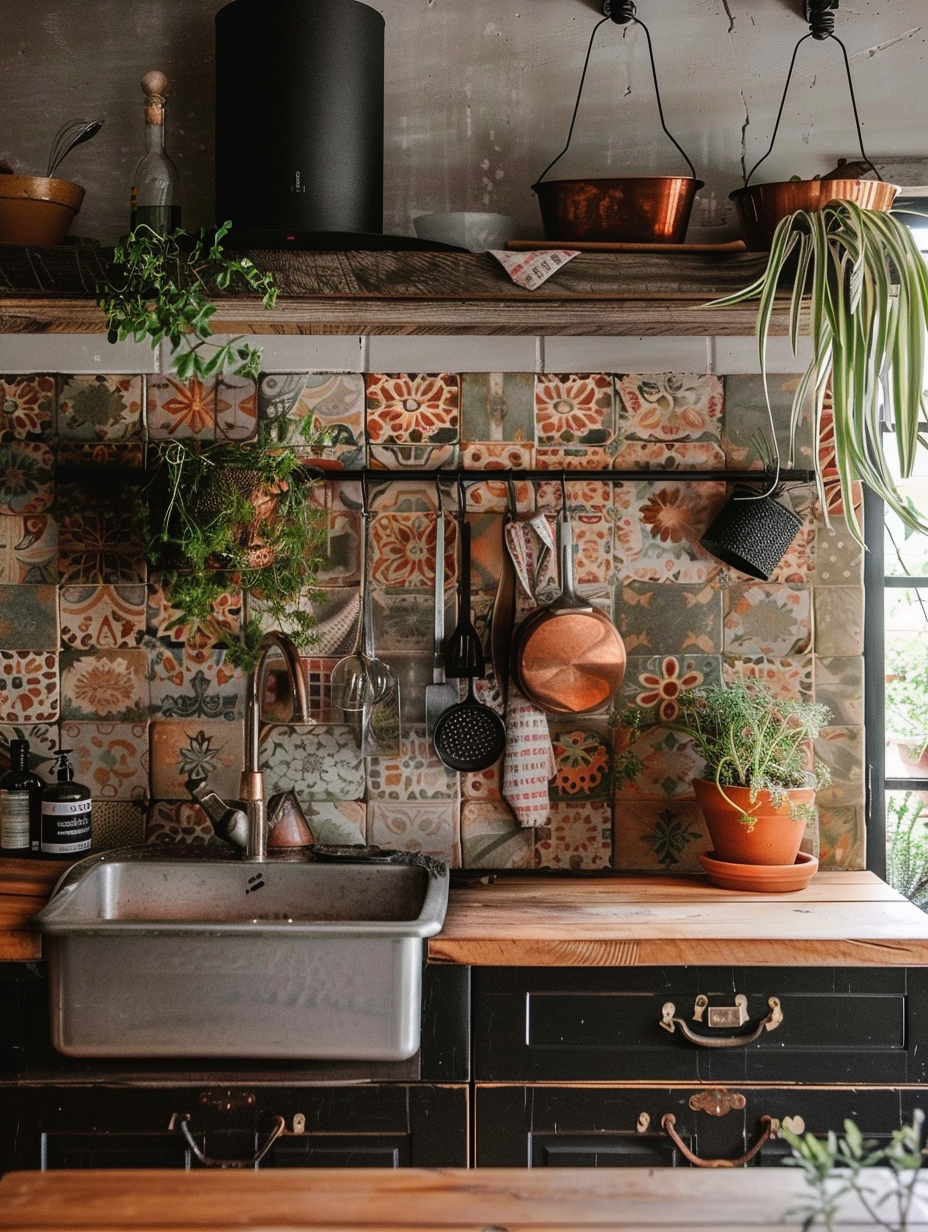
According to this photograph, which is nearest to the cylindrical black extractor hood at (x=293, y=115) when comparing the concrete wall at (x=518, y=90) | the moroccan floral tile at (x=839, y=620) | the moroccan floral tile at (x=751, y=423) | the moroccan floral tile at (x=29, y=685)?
the concrete wall at (x=518, y=90)

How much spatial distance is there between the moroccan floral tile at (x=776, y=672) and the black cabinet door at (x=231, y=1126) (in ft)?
3.30

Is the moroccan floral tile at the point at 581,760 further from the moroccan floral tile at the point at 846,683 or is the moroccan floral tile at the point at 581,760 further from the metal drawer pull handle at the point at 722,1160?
the metal drawer pull handle at the point at 722,1160

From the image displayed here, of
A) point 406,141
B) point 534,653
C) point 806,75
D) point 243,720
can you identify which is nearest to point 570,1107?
point 534,653

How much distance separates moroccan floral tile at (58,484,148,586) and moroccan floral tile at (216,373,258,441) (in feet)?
0.79

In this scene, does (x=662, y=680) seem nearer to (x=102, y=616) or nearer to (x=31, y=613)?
(x=102, y=616)

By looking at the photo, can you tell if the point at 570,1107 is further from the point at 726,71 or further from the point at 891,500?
the point at 726,71

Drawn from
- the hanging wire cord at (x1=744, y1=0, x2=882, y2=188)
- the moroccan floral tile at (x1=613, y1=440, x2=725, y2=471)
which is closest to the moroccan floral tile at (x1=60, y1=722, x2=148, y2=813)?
the moroccan floral tile at (x1=613, y1=440, x2=725, y2=471)

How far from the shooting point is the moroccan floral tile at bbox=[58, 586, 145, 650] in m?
2.34

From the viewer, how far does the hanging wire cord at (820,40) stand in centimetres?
229

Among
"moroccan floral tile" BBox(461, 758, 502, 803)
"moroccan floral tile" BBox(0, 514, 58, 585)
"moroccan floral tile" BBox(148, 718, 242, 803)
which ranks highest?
"moroccan floral tile" BBox(0, 514, 58, 585)

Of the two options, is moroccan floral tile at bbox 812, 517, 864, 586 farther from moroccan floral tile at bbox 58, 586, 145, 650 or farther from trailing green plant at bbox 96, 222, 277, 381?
moroccan floral tile at bbox 58, 586, 145, 650

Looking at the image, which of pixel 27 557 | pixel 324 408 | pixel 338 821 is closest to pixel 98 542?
pixel 27 557

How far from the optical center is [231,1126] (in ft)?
5.87

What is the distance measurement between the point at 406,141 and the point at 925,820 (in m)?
1.73
